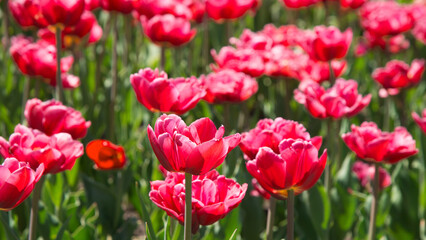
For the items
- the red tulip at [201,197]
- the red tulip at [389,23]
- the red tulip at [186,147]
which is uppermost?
the red tulip at [186,147]

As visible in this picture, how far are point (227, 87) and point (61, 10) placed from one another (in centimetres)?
54

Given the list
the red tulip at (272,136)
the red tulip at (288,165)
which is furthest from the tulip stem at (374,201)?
the red tulip at (288,165)

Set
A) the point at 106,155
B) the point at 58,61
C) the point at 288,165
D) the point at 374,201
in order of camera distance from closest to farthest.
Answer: the point at 288,165
the point at 374,201
the point at 106,155
the point at 58,61

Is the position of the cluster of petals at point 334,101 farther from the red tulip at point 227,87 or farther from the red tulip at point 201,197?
the red tulip at point 201,197

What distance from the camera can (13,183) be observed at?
112cm

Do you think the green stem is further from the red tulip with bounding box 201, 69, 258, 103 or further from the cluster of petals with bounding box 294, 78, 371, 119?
the cluster of petals with bounding box 294, 78, 371, 119

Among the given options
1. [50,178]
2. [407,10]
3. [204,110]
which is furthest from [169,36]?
[407,10]

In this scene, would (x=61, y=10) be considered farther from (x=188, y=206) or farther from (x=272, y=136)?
(x=188, y=206)

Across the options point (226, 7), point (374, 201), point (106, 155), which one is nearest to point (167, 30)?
point (226, 7)

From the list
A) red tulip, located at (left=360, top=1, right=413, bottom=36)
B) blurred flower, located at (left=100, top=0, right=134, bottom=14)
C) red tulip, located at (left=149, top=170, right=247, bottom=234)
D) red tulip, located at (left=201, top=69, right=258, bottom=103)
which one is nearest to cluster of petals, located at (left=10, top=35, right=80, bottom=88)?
blurred flower, located at (left=100, top=0, right=134, bottom=14)

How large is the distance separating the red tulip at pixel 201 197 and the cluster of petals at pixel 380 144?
19.3 inches

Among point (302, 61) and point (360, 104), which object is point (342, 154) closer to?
point (302, 61)

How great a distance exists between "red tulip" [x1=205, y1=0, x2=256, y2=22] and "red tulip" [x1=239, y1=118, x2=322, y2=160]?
4.42ft

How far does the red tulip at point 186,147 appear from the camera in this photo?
1.05 m
